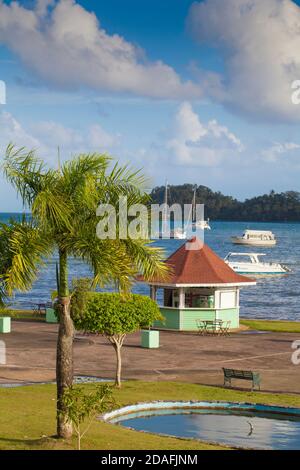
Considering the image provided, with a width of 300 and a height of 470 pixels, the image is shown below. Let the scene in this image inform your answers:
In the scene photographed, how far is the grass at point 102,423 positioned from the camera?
20.1 metres

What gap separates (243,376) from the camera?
30.3 m

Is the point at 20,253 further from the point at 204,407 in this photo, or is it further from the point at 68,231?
the point at 204,407

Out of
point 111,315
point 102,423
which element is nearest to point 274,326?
point 111,315

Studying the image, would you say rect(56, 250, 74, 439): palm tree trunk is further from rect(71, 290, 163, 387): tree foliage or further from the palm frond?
rect(71, 290, 163, 387): tree foliage

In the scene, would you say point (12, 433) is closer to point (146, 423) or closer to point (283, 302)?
point (146, 423)

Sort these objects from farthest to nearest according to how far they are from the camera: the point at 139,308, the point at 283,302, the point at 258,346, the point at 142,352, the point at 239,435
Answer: the point at 283,302, the point at 258,346, the point at 142,352, the point at 139,308, the point at 239,435

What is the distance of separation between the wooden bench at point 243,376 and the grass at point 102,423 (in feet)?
2.07

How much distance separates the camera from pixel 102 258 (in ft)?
64.1

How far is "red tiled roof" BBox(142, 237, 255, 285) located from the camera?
48000 millimetres

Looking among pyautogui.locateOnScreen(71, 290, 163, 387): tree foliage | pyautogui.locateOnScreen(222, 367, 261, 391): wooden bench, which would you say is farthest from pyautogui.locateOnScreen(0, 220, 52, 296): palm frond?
pyautogui.locateOnScreen(222, 367, 261, 391): wooden bench

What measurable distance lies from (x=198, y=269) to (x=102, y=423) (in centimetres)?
2584

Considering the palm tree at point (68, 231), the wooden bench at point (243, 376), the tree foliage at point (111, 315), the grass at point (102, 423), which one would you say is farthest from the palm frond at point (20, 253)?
the wooden bench at point (243, 376)
